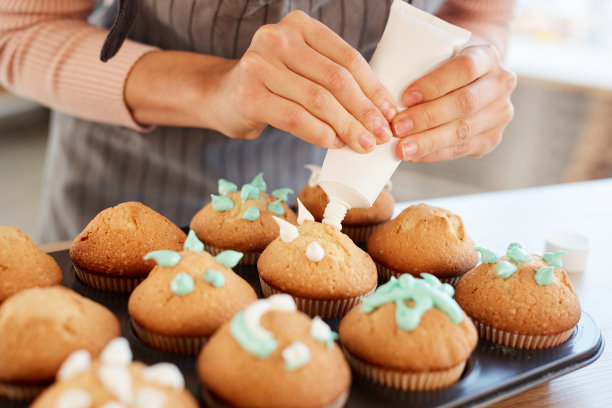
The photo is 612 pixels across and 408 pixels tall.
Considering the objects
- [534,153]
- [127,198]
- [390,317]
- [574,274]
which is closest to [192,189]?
[127,198]

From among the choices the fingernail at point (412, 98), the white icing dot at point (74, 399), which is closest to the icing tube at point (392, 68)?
the fingernail at point (412, 98)

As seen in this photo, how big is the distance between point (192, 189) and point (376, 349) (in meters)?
1.15

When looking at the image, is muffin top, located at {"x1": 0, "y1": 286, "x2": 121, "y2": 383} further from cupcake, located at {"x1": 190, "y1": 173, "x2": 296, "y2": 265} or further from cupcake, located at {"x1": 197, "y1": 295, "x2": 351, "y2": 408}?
cupcake, located at {"x1": 190, "y1": 173, "x2": 296, "y2": 265}

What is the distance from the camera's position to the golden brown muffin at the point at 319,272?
1.25 meters

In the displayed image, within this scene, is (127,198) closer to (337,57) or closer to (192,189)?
(192,189)

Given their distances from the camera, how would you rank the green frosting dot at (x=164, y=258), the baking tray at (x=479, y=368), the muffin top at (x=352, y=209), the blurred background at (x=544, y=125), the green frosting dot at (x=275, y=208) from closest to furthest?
the baking tray at (x=479, y=368) → the green frosting dot at (x=164, y=258) → the green frosting dot at (x=275, y=208) → the muffin top at (x=352, y=209) → the blurred background at (x=544, y=125)

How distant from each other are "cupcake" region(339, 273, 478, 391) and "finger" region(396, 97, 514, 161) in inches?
12.5

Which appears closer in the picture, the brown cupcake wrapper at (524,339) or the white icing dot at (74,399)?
the white icing dot at (74,399)

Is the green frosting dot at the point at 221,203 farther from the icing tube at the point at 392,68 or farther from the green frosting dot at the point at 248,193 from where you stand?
the icing tube at the point at 392,68

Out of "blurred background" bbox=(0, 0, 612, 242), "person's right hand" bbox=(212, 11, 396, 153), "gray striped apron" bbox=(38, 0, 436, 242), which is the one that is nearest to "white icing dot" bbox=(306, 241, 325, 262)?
"person's right hand" bbox=(212, 11, 396, 153)

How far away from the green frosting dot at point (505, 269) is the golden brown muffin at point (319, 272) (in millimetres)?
275

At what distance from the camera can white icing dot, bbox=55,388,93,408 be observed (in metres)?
0.73

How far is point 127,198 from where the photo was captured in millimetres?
2064

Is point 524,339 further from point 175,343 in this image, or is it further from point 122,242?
point 122,242
